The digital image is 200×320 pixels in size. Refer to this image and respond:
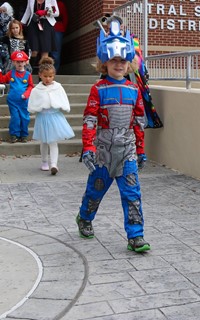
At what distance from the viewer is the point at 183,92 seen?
25.4 ft

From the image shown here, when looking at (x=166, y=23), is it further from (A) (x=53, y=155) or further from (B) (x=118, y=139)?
(B) (x=118, y=139)

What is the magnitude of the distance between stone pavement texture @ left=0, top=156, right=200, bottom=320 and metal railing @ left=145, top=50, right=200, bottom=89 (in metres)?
1.64

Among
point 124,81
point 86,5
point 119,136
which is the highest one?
point 86,5

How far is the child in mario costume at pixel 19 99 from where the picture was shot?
9594mm

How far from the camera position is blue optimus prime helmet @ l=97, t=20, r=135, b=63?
4.46 m

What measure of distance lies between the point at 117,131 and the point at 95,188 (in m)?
0.53

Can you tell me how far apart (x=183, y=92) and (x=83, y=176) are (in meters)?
1.85

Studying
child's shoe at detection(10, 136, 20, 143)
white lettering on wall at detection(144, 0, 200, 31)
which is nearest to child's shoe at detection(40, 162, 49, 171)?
child's shoe at detection(10, 136, 20, 143)

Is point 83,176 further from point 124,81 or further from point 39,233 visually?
point 124,81

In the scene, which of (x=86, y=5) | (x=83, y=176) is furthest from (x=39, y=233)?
(x=86, y=5)

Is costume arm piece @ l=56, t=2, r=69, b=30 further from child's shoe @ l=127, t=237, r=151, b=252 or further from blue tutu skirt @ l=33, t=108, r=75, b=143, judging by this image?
child's shoe @ l=127, t=237, r=151, b=252

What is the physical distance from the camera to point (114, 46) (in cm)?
446

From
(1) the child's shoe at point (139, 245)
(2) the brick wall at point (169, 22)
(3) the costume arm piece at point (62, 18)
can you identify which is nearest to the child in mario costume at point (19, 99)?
(2) the brick wall at point (169, 22)

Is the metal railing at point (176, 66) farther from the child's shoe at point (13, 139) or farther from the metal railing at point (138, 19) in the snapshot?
the child's shoe at point (13, 139)
